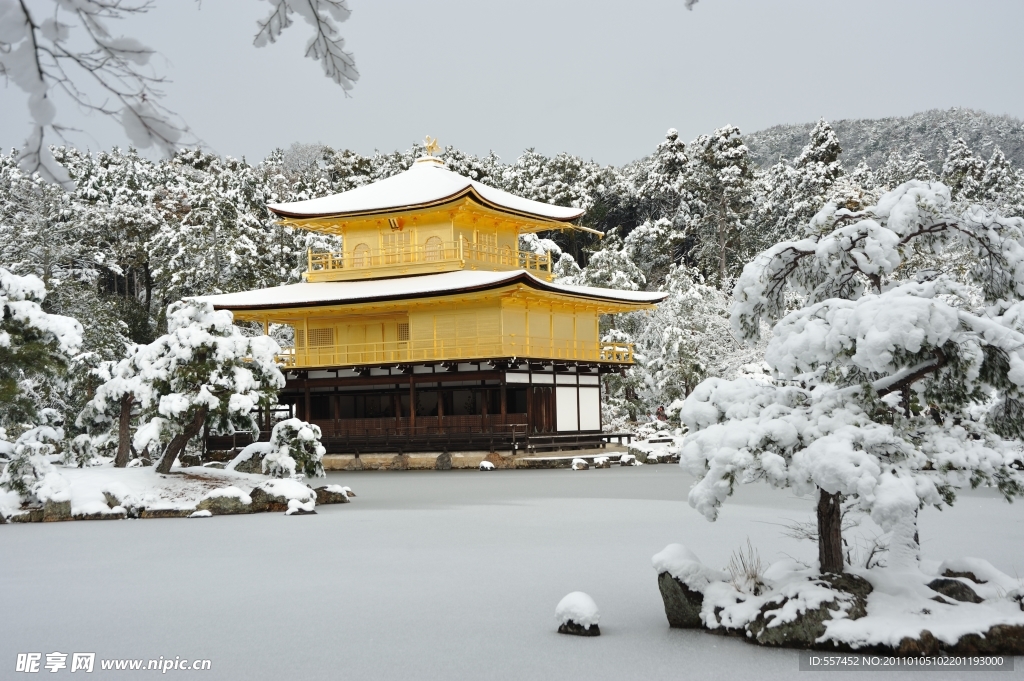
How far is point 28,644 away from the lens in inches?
297

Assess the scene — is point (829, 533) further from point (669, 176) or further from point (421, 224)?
point (669, 176)

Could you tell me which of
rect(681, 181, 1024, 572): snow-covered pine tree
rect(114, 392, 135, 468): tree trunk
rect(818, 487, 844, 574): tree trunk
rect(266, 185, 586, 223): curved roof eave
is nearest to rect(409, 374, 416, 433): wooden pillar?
rect(266, 185, 586, 223): curved roof eave

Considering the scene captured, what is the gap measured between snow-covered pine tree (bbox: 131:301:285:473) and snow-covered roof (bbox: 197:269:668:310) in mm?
10608

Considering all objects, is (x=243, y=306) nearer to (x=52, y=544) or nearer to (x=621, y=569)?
(x=52, y=544)

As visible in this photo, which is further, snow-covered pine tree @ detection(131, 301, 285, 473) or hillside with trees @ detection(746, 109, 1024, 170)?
hillside with trees @ detection(746, 109, 1024, 170)

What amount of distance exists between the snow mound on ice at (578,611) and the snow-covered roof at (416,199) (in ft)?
79.8

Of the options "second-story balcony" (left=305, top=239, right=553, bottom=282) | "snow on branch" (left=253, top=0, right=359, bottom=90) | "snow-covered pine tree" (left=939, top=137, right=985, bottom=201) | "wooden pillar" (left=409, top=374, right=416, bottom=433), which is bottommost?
"wooden pillar" (left=409, top=374, right=416, bottom=433)


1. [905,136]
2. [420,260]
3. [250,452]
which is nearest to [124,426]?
[250,452]

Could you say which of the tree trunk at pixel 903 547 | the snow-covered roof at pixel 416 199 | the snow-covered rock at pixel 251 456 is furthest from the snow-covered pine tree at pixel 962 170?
the tree trunk at pixel 903 547

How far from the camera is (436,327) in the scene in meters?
31.2

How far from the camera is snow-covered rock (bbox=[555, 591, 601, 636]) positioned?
7.41m

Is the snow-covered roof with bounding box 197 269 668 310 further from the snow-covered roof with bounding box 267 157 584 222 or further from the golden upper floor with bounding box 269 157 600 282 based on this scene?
the snow-covered roof with bounding box 267 157 584 222

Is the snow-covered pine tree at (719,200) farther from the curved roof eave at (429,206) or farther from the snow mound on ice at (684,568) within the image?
the snow mound on ice at (684,568)

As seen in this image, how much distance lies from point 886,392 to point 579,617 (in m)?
2.86
